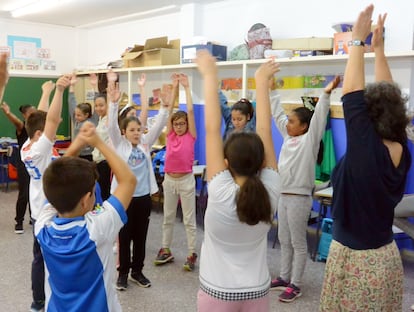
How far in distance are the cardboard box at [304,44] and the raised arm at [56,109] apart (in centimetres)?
275

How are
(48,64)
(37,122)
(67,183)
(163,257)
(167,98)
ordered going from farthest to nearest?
(48,64)
(163,257)
(167,98)
(37,122)
(67,183)

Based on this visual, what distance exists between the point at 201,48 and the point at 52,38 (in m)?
3.50

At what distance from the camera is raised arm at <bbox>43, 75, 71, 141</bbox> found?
2281 millimetres

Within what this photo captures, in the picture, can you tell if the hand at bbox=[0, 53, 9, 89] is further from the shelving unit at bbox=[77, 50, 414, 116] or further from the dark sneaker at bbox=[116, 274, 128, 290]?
the shelving unit at bbox=[77, 50, 414, 116]

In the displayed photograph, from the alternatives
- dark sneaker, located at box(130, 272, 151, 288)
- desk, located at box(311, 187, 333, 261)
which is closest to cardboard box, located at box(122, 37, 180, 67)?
desk, located at box(311, 187, 333, 261)

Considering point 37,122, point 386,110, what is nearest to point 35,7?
point 37,122

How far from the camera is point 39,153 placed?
8.08 ft

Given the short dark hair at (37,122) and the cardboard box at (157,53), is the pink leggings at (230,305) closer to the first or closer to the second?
the short dark hair at (37,122)

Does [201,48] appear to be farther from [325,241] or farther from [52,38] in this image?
[52,38]

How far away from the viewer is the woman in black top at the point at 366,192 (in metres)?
1.55

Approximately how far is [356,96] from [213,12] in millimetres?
4543

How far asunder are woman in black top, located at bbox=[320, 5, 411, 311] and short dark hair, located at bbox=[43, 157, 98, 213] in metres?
0.93

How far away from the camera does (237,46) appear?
519cm

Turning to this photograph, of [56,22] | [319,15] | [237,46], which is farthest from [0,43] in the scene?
[319,15]
